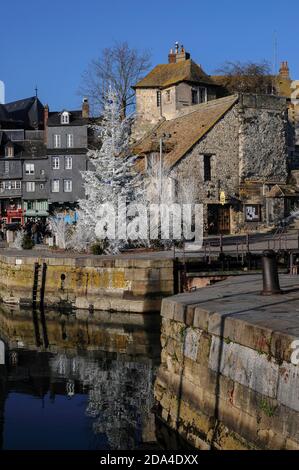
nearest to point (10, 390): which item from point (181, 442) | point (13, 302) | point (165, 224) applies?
point (181, 442)

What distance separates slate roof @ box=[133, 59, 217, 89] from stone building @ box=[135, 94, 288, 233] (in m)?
9.76

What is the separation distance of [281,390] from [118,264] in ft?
56.9

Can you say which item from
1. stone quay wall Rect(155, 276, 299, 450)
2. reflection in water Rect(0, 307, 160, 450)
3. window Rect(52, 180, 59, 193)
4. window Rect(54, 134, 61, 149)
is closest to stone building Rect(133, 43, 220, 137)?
window Rect(54, 134, 61, 149)

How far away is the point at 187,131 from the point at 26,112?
155ft

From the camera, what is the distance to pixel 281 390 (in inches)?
331

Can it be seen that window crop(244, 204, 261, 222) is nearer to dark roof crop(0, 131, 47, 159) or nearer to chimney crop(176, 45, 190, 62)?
chimney crop(176, 45, 190, 62)

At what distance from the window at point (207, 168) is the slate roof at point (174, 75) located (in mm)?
13463

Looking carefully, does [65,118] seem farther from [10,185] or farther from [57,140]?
[10,185]

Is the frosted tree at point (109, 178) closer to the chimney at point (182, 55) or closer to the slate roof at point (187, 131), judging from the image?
the slate roof at point (187, 131)

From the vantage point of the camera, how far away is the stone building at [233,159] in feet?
135

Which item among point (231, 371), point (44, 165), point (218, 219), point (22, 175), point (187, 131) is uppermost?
point (187, 131)

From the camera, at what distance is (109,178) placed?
3178cm

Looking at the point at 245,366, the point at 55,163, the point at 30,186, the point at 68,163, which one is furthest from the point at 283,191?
the point at 245,366
